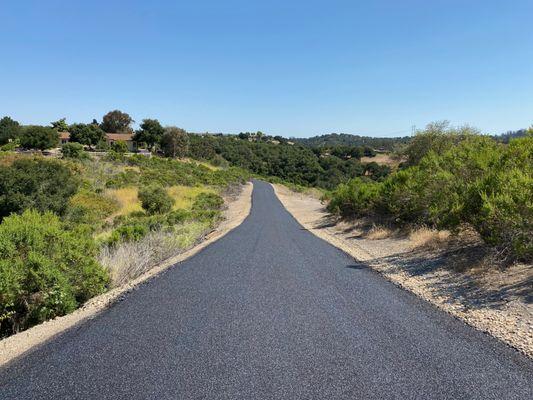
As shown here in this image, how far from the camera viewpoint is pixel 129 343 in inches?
195

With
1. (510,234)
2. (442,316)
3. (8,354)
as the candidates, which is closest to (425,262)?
(510,234)

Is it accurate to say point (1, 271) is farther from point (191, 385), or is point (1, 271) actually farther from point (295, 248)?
point (295, 248)

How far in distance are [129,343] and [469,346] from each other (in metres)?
4.02

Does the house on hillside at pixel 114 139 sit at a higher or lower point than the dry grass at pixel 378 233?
higher

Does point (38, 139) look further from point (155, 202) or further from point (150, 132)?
point (155, 202)

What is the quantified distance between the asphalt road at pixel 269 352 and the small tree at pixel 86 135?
277 feet

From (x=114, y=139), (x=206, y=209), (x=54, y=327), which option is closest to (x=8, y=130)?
(x=114, y=139)

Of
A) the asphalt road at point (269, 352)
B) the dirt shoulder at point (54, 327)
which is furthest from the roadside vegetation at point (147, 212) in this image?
the asphalt road at point (269, 352)

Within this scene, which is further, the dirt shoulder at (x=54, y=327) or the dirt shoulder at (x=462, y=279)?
the dirt shoulder at (x=462, y=279)

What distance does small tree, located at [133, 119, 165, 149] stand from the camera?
297 feet

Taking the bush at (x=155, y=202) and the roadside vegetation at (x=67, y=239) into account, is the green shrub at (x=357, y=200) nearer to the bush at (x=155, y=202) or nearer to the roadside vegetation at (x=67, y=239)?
the roadside vegetation at (x=67, y=239)

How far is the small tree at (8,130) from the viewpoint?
76.6 m

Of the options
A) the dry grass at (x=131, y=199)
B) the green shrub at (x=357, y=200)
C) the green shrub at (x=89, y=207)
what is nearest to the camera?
the green shrub at (x=357, y=200)

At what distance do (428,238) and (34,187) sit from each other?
22.8m
